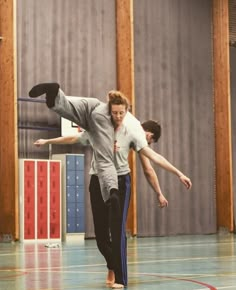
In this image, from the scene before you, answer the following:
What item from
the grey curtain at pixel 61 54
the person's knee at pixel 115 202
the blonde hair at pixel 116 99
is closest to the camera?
the person's knee at pixel 115 202

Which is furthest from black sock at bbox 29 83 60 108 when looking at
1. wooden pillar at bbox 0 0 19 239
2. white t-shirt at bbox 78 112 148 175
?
Answer: wooden pillar at bbox 0 0 19 239

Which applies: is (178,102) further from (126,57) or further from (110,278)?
(110,278)

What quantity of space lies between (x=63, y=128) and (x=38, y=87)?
12.0 m

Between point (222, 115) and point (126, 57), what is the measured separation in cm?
395

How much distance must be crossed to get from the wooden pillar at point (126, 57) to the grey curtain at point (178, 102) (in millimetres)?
523

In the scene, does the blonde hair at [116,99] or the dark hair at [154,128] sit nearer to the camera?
the blonde hair at [116,99]

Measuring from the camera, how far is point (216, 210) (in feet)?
73.1

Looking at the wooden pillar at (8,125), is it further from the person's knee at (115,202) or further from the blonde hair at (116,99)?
the person's knee at (115,202)

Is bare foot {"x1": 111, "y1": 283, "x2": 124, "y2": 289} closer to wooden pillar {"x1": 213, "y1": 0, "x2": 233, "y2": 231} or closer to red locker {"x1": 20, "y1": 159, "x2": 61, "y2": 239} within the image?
red locker {"x1": 20, "y1": 159, "x2": 61, "y2": 239}

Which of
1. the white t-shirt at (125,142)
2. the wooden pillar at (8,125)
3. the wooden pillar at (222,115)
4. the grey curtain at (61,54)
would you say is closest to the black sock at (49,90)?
the white t-shirt at (125,142)

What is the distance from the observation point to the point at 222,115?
2230 cm

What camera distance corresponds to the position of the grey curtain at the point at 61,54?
18219mm

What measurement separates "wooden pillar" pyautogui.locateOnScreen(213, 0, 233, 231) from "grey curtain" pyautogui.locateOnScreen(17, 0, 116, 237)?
384 cm

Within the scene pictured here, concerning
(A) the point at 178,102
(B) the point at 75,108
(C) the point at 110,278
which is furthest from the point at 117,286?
(A) the point at 178,102
